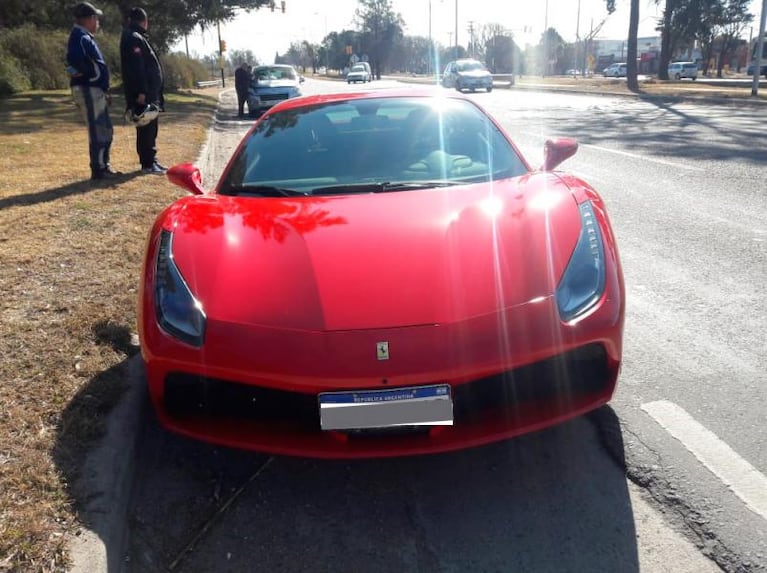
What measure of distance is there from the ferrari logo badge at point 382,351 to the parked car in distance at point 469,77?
33.1 m

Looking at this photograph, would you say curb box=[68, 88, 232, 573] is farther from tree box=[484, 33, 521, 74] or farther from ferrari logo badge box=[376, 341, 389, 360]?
tree box=[484, 33, 521, 74]

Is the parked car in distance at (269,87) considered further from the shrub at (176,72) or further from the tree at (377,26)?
the tree at (377,26)

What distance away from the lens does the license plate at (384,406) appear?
204 centimetres

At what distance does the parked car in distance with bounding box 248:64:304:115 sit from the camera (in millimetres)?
20438

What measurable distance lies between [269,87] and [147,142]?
13209mm

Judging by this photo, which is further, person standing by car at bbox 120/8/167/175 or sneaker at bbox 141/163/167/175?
sneaker at bbox 141/163/167/175

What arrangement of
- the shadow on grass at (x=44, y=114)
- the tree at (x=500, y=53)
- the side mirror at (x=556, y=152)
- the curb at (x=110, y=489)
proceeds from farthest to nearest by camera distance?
the tree at (x=500, y=53) → the shadow on grass at (x=44, y=114) → the side mirror at (x=556, y=152) → the curb at (x=110, y=489)

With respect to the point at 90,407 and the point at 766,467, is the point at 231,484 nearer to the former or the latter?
the point at 90,407

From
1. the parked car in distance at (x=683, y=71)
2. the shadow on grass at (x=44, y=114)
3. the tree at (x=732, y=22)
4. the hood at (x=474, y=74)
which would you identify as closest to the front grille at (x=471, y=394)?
the shadow on grass at (x=44, y=114)

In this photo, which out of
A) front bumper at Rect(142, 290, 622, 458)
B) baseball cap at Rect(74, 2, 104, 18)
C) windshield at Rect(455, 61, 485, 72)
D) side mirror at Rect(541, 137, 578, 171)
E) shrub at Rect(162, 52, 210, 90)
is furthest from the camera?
windshield at Rect(455, 61, 485, 72)

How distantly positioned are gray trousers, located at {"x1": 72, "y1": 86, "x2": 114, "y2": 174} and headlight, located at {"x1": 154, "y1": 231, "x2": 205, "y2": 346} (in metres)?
5.68

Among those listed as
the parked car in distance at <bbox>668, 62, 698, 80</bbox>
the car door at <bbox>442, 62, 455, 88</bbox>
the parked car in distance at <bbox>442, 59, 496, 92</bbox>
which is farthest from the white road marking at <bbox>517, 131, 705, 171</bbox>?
the parked car in distance at <bbox>668, 62, 698, 80</bbox>

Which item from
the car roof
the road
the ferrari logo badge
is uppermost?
the car roof

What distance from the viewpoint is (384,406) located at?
2.04 metres
